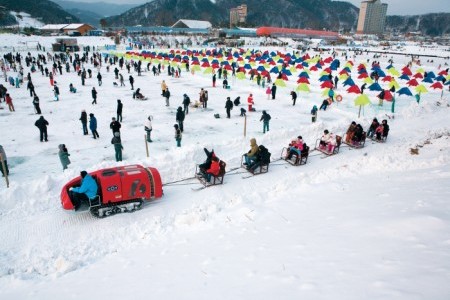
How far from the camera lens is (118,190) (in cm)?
731

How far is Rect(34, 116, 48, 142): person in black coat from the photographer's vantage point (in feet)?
40.4

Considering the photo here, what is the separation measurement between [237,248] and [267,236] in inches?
29.0

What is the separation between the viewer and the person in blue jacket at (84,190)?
6949 millimetres

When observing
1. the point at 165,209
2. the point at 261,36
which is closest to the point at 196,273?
the point at 165,209

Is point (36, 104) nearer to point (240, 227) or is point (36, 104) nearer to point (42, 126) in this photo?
point (42, 126)

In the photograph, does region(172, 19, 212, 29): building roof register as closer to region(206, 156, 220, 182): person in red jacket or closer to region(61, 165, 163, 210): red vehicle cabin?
region(206, 156, 220, 182): person in red jacket

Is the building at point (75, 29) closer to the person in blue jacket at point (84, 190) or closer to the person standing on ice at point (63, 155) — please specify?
the person standing on ice at point (63, 155)

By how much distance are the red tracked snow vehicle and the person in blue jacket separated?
94 millimetres

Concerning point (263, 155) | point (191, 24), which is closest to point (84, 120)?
point (263, 155)

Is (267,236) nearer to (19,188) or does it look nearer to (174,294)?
(174,294)

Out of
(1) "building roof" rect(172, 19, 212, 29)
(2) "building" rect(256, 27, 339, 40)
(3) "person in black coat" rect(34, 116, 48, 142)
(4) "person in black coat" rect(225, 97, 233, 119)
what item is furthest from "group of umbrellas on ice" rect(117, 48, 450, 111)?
(1) "building roof" rect(172, 19, 212, 29)

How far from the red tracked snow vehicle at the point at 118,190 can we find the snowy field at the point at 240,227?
0.94ft

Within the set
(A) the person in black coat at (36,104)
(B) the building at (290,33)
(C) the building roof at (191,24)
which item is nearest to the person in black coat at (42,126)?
(A) the person in black coat at (36,104)

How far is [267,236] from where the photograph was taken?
6023 millimetres
